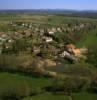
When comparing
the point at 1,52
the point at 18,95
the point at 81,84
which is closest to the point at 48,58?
the point at 1,52

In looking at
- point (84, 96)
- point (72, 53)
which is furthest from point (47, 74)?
point (72, 53)

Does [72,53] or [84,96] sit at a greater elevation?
[84,96]

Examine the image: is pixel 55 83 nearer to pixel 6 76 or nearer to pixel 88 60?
pixel 6 76

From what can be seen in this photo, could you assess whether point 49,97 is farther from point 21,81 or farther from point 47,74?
point 47,74

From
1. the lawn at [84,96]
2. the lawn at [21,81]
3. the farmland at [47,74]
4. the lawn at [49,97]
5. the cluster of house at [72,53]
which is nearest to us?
the lawn at [49,97]

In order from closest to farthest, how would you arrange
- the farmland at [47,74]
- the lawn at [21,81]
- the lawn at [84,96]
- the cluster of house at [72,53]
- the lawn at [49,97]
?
1. the lawn at [49,97]
2. the lawn at [84,96]
3. the farmland at [47,74]
4. the lawn at [21,81]
5. the cluster of house at [72,53]

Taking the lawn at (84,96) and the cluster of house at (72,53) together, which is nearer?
the lawn at (84,96)

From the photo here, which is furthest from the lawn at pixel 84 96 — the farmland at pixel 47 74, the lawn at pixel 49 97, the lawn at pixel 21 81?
the lawn at pixel 21 81

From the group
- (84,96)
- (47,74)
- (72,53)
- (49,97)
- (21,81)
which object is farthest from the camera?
(72,53)

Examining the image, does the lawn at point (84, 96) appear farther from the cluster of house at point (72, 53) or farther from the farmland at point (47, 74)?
the cluster of house at point (72, 53)

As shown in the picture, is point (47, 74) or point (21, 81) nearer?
point (21, 81)

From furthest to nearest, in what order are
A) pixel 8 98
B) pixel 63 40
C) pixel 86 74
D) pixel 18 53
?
pixel 63 40 < pixel 18 53 < pixel 86 74 < pixel 8 98
